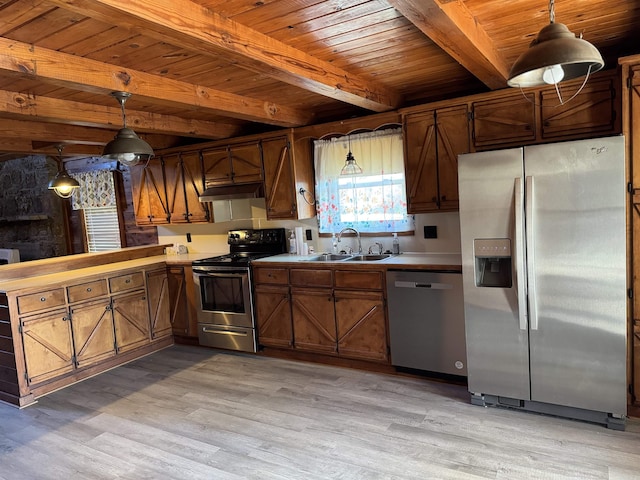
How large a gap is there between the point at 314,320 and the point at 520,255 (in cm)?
193

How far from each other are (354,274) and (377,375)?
2.90ft

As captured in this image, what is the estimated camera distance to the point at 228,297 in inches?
178

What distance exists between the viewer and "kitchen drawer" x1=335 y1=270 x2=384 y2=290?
3.73 m

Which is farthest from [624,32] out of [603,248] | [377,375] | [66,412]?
[66,412]

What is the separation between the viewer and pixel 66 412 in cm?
346

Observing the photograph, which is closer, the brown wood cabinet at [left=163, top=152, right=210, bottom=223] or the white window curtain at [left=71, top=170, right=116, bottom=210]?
the brown wood cabinet at [left=163, top=152, right=210, bottom=223]

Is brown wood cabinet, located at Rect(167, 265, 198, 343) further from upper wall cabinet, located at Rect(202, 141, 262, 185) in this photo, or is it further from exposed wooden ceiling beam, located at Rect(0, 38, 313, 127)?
exposed wooden ceiling beam, located at Rect(0, 38, 313, 127)

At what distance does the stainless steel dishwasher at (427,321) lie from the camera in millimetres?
3391

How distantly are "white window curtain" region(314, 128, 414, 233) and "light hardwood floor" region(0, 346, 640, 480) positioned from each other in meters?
1.44

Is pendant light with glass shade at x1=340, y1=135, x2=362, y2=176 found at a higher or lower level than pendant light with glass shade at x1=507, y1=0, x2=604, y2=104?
lower

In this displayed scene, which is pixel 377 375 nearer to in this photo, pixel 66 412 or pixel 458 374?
pixel 458 374

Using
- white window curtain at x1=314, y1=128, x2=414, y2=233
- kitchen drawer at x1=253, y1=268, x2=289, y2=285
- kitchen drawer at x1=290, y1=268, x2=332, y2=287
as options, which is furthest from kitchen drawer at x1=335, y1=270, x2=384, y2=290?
white window curtain at x1=314, y1=128, x2=414, y2=233

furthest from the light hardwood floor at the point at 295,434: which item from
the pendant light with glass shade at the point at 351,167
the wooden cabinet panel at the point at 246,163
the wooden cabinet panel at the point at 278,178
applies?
the wooden cabinet panel at the point at 246,163

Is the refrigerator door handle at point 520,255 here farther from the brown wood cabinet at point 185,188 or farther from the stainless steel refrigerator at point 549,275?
the brown wood cabinet at point 185,188
